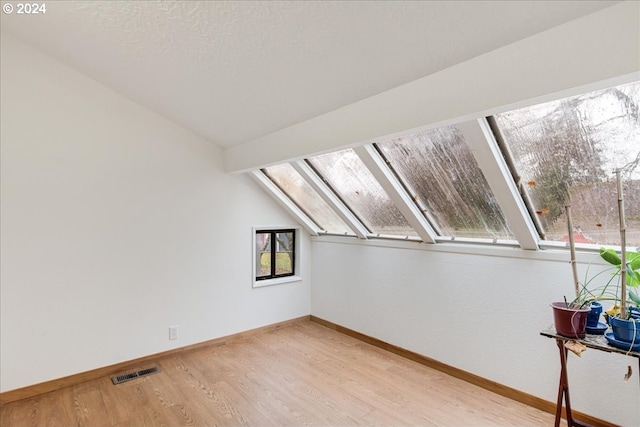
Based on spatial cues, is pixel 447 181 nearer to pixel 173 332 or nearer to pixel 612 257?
pixel 612 257

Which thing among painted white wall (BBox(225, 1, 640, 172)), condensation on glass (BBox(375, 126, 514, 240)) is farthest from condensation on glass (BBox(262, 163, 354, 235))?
painted white wall (BBox(225, 1, 640, 172))

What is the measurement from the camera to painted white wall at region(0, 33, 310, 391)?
8.07 ft

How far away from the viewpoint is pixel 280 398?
2.46m

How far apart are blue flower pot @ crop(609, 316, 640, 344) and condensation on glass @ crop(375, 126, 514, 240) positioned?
2.89 ft

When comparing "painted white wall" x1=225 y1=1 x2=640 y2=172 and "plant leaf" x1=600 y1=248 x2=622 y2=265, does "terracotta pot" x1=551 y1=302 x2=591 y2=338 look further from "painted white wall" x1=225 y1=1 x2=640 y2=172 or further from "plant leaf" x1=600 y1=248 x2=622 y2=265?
"painted white wall" x1=225 y1=1 x2=640 y2=172

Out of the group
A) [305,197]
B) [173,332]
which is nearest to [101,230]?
[173,332]

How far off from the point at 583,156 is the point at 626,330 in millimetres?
858

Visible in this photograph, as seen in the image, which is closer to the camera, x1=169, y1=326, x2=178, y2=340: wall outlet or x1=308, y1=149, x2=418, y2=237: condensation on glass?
x1=308, y1=149, x2=418, y2=237: condensation on glass

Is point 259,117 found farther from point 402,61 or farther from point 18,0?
A: point 18,0

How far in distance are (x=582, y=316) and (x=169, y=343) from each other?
3.22 meters

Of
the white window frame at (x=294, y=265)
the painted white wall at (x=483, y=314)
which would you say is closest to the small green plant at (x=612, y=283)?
the painted white wall at (x=483, y=314)

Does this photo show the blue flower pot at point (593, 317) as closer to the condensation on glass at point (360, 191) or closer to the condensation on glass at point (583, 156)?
the condensation on glass at point (583, 156)

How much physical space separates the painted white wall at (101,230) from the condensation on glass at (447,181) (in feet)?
6.39

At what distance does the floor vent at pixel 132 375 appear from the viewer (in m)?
2.72
